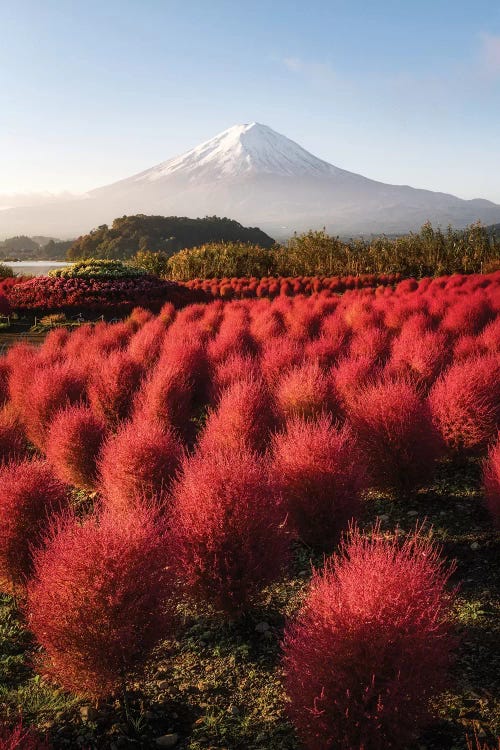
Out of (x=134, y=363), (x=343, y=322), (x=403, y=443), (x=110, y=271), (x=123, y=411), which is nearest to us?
(x=403, y=443)

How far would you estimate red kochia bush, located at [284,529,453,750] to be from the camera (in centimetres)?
245

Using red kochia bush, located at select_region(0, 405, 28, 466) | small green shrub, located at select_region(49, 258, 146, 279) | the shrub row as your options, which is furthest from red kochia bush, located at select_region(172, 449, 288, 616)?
the shrub row

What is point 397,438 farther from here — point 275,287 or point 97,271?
point 97,271

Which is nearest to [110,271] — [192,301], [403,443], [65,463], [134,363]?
[192,301]

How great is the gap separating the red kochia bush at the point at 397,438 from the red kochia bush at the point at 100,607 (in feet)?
9.25

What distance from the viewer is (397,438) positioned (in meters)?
5.44

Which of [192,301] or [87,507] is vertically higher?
[192,301]

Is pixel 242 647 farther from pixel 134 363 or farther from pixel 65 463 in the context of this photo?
pixel 134 363

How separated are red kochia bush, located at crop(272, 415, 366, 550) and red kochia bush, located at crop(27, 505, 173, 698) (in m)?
1.56

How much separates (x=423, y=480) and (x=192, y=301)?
17810 millimetres

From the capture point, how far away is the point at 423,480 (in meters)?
5.65

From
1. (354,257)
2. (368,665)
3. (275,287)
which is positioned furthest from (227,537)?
(354,257)

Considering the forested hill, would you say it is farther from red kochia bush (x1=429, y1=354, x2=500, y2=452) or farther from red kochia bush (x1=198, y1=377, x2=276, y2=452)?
red kochia bush (x1=429, y1=354, x2=500, y2=452)

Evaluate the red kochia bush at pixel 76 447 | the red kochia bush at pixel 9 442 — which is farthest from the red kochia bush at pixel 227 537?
the red kochia bush at pixel 9 442
